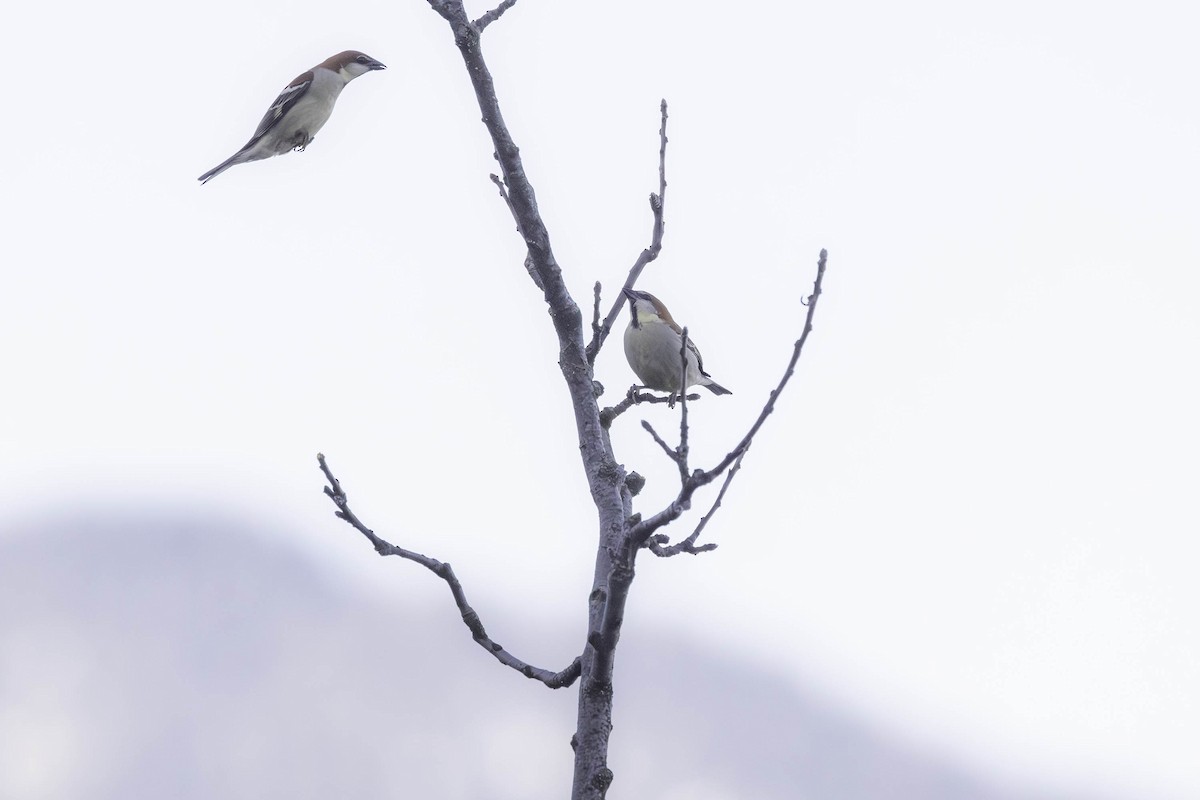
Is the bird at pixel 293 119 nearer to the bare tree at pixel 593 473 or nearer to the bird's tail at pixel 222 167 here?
the bird's tail at pixel 222 167

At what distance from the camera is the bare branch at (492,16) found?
455cm

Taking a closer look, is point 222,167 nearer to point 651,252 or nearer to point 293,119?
point 293,119

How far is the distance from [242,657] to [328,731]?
7.72m

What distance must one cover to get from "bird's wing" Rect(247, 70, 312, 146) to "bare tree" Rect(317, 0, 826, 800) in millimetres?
3181

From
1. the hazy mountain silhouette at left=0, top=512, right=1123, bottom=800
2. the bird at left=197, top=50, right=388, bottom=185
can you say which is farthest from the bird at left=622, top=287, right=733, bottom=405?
the hazy mountain silhouette at left=0, top=512, right=1123, bottom=800

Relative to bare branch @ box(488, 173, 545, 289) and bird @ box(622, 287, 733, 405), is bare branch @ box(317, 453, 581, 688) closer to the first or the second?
bare branch @ box(488, 173, 545, 289)

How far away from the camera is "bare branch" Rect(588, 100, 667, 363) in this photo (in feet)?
15.8

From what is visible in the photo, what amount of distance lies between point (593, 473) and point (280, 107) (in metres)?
3.87

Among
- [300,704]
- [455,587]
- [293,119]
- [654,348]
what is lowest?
[300,704]

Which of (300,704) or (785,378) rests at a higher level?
(785,378)

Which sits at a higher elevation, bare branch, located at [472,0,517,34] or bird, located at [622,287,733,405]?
bare branch, located at [472,0,517,34]

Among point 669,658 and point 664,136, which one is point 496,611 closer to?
point 669,658

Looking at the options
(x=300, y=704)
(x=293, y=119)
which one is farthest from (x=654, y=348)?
(x=300, y=704)

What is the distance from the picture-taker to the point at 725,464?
368 cm
